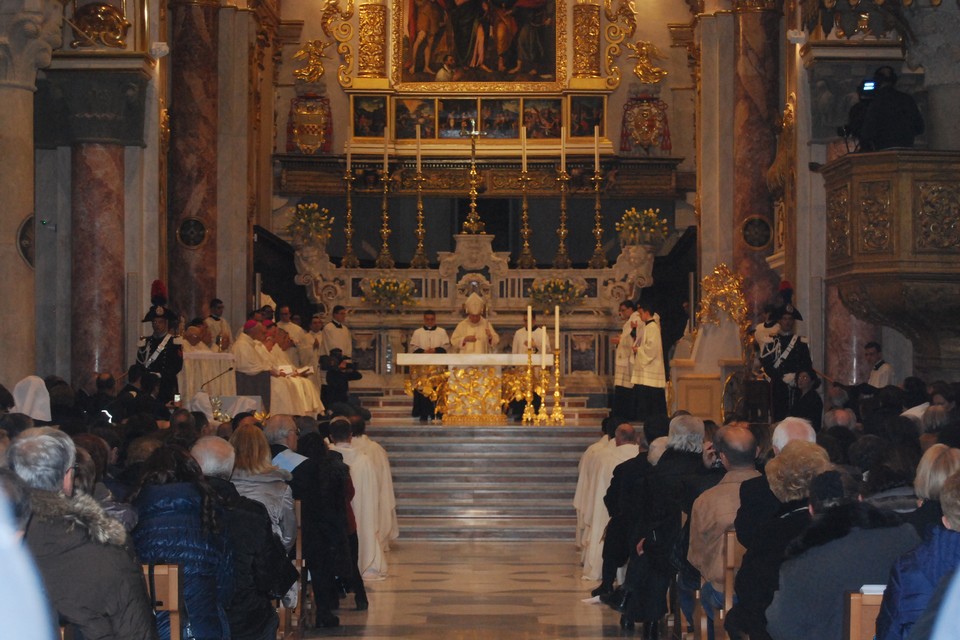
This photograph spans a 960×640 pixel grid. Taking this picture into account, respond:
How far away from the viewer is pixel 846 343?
54.2 feet

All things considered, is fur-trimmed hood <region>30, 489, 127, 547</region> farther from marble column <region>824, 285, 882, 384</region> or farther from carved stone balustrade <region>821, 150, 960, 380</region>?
marble column <region>824, 285, 882, 384</region>

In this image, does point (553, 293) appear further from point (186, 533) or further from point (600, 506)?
point (186, 533)

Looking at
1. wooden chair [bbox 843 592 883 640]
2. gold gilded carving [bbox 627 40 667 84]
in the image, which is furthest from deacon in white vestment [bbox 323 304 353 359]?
wooden chair [bbox 843 592 883 640]

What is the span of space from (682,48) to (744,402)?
1337 centimetres

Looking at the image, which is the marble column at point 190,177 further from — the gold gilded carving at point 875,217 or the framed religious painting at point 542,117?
the gold gilded carving at point 875,217

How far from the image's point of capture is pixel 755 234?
20469 mm

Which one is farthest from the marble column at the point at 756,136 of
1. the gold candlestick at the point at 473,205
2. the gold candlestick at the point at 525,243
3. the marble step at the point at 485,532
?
the marble step at the point at 485,532

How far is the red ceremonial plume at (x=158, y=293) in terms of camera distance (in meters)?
16.7

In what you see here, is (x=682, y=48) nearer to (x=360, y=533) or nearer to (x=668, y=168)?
(x=668, y=168)

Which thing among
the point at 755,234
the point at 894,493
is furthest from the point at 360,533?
the point at 755,234

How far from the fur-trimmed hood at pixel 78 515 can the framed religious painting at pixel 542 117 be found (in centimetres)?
2282

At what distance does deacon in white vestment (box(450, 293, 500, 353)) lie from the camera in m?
21.0

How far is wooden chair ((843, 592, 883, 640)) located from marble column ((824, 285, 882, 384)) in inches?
431

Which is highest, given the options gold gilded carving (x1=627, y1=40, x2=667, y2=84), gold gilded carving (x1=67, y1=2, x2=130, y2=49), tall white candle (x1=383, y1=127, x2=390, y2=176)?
gold gilded carving (x1=627, y1=40, x2=667, y2=84)
